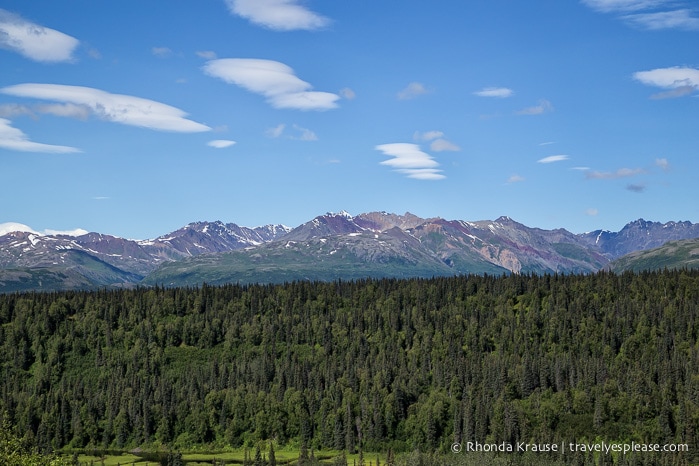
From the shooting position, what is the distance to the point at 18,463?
11769cm

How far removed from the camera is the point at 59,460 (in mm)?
121562

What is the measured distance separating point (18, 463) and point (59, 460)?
609 cm
